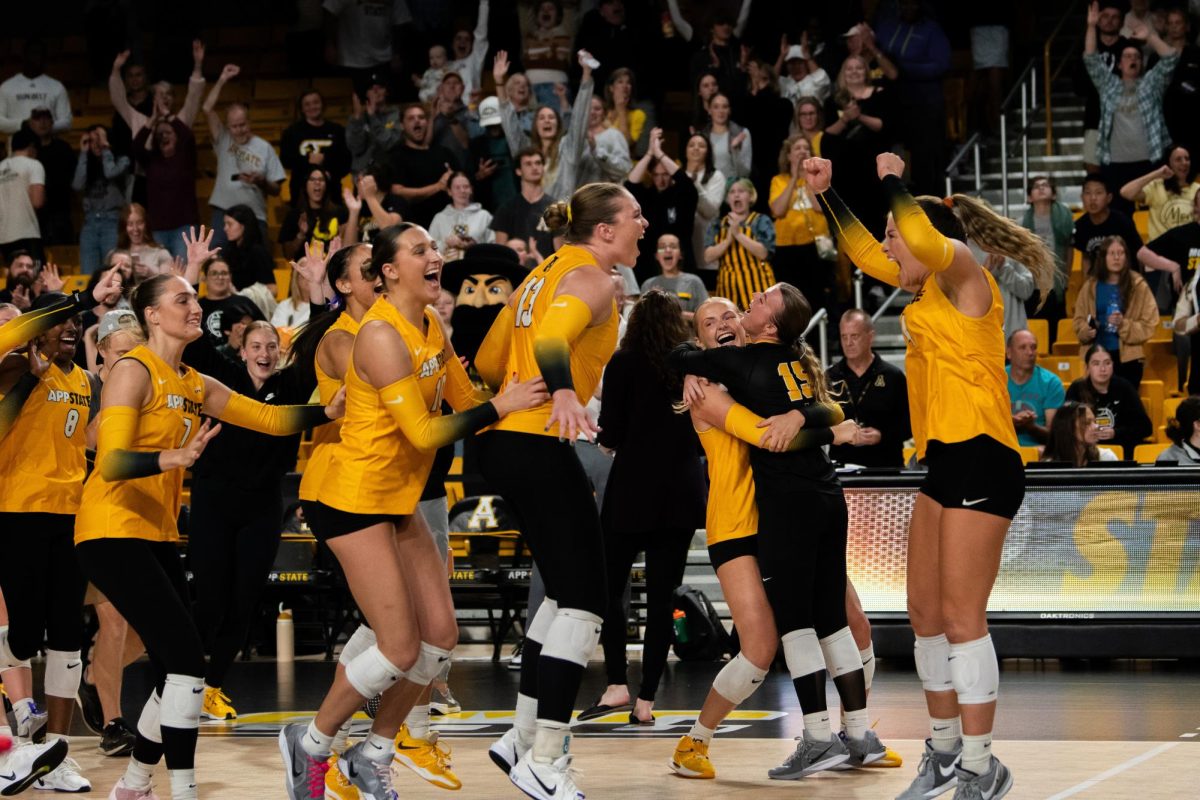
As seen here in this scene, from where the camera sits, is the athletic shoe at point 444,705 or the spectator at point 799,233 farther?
the spectator at point 799,233

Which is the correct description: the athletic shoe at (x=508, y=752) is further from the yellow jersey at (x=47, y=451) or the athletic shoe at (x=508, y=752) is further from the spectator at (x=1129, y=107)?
the spectator at (x=1129, y=107)

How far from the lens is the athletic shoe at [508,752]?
18.6ft

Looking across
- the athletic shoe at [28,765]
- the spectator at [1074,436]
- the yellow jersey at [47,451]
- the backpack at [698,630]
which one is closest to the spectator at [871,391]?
the spectator at [1074,436]

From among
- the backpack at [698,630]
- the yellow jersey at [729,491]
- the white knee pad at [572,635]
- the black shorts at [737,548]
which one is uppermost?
the yellow jersey at [729,491]

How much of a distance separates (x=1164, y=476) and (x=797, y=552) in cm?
393

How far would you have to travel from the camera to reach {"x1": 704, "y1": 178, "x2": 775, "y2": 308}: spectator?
12.9 meters

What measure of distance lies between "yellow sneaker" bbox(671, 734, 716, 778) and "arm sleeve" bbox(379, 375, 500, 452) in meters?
1.74

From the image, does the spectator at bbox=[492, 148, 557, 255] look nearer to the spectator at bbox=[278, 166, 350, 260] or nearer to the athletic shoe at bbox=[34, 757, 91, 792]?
the spectator at bbox=[278, 166, 350, 260]

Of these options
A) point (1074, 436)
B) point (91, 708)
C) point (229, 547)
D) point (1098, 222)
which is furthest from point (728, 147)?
point (91, 708)

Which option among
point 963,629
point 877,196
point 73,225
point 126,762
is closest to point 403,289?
point 963,629

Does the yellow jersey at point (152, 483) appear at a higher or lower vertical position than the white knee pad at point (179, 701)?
higher

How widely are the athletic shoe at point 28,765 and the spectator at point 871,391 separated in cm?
503

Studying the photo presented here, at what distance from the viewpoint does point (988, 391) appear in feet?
18.1

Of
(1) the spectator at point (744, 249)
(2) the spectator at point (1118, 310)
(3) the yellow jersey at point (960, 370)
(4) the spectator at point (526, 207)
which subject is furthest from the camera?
(4) the spectator at point (526, 207)
